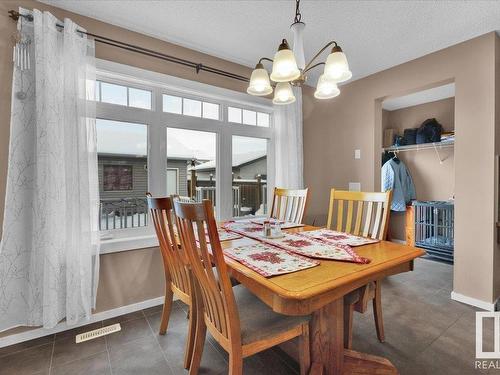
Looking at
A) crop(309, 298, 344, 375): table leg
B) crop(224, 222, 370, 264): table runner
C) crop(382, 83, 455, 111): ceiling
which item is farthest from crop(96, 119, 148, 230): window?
crop(382, 83, 455, 111): ceiling

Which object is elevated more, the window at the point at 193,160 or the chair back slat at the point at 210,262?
the window at the point at 193,160

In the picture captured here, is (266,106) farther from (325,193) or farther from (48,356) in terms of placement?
(48,356)

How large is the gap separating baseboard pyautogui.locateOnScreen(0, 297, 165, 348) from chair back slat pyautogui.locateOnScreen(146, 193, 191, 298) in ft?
2.67

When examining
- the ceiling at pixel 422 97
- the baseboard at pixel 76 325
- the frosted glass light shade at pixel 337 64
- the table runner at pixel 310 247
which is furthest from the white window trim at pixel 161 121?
the ceiling at pixel 422 97

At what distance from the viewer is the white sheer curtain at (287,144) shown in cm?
303

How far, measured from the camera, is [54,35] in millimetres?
1749

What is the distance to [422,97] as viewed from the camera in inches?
144

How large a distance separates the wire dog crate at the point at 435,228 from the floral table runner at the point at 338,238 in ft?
8.09

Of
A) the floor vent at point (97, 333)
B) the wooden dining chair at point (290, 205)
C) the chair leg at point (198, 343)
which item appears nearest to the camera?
the chair leg at point (198, 343)

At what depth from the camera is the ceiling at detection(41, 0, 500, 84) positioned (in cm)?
186

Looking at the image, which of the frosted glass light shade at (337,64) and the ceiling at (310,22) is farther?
the ceiling at (310,22)

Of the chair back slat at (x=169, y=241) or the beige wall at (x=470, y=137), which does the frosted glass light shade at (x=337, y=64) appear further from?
the beige wall at (x=470, y=137)

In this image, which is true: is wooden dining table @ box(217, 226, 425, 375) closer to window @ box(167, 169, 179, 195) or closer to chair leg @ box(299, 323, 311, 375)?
chair leg @ box(299, 323, 311, 375)

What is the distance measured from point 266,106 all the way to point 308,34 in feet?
3.03
